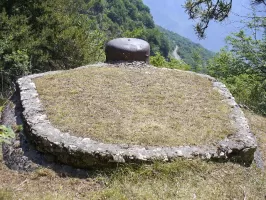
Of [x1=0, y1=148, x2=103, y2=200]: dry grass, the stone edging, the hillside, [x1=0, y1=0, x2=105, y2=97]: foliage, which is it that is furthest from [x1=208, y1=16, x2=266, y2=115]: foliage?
the hillside

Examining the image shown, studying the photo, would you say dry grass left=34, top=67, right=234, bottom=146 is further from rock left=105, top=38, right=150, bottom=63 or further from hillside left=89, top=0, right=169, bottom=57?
hillside left=89, top=0, right=169, bottom=57

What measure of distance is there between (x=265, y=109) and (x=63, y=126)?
6.63 meters

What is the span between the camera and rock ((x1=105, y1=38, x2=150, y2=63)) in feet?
27.1

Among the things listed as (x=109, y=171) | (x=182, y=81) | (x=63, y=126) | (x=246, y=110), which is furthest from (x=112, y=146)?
(x=246, y=110)

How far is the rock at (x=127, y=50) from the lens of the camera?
827 cm

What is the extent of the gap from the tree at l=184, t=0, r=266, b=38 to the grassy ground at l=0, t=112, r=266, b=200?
3.21 m

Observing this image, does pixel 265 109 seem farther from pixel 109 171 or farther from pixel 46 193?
pixel 46 193

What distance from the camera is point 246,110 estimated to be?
7.38 meters

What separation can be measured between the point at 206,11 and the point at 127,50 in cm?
245

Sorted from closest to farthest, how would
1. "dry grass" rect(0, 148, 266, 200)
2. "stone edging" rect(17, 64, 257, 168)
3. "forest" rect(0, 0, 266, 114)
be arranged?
"dry grass" rect(0, 148, 266, 200) → "stone edging" rect(17, 64, 257, 168) → "forest" rect(0, 0, 266, 114)

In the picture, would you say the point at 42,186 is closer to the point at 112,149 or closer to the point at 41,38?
the point at 112,149

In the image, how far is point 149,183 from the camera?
376cm

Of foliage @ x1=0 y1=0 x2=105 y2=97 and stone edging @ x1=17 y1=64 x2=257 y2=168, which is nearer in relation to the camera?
stone edging @ x1=17 y1=64 x2=257 y2=168

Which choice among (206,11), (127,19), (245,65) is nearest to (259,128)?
(206,11)
